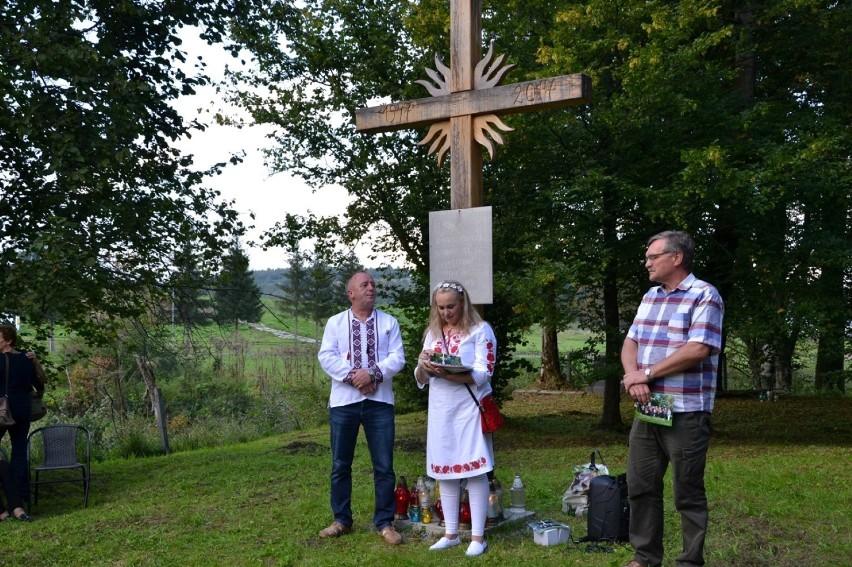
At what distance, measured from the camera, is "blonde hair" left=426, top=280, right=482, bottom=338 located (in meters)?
5.33

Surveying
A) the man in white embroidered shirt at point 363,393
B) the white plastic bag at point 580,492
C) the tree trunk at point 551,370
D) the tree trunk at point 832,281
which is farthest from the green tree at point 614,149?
the tree trunk at point 551,370

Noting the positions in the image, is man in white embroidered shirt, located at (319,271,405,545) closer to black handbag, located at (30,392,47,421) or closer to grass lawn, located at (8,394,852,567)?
grass lawn, located at (8,394,852,567)

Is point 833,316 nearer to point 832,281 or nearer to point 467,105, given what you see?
point 832,281

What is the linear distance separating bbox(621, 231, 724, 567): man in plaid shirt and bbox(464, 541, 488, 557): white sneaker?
3.64 feet

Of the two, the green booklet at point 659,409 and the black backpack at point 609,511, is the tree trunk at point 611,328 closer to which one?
the black backpack at point 609,511

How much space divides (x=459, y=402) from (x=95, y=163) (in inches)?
193

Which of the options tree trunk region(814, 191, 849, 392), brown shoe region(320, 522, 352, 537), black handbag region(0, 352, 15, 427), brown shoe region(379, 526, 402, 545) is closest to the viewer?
brown shoe region(379, 526, 402, 545)

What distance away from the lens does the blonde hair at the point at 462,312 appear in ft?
17.5

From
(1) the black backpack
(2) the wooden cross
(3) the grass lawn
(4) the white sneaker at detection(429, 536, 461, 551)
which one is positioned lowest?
(3) the grass lawn

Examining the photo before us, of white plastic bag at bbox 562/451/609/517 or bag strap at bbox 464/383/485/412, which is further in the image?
white plastic bag at bbox 562/451/609/517

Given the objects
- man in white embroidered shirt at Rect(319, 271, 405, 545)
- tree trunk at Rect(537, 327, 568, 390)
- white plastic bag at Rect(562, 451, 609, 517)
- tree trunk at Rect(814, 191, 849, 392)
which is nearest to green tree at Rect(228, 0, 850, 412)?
tree trunk at Rect(814, 191, 849, 392)

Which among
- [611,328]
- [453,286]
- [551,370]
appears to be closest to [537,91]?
[453,286]

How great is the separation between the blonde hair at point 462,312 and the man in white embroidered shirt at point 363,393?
19.4 inches

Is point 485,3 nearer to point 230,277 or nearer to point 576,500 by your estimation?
point 230,277
